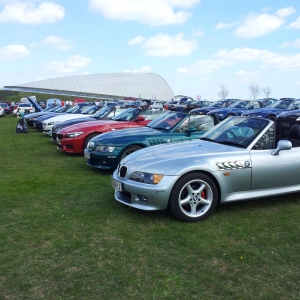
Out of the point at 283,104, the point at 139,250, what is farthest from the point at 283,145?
the point at 283,104

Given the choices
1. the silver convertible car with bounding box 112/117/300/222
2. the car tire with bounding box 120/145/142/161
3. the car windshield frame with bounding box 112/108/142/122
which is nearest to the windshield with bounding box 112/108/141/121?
the car windshield frame with bounding box 112/108/142/122

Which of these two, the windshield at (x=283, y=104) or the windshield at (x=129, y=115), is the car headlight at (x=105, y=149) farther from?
the windshield at (x=283, y=104)

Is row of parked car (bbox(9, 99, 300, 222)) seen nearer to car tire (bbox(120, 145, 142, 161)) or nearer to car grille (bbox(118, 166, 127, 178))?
car grille (bbox(118, 166, 127, 178))

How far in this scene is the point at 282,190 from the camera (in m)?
4.97

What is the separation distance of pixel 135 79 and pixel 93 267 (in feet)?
333

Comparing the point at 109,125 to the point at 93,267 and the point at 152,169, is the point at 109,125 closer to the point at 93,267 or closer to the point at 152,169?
the point at 152,169

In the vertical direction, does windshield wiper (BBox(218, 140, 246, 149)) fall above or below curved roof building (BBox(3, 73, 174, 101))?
below

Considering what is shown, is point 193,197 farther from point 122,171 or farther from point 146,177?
point 122,171

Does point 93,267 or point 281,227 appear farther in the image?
point 281,227

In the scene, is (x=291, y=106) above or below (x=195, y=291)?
above

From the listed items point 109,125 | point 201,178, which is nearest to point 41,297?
point 201,178

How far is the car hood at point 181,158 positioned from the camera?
4449mm

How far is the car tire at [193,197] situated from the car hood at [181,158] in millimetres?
136

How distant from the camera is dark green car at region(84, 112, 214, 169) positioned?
7.24 meters
